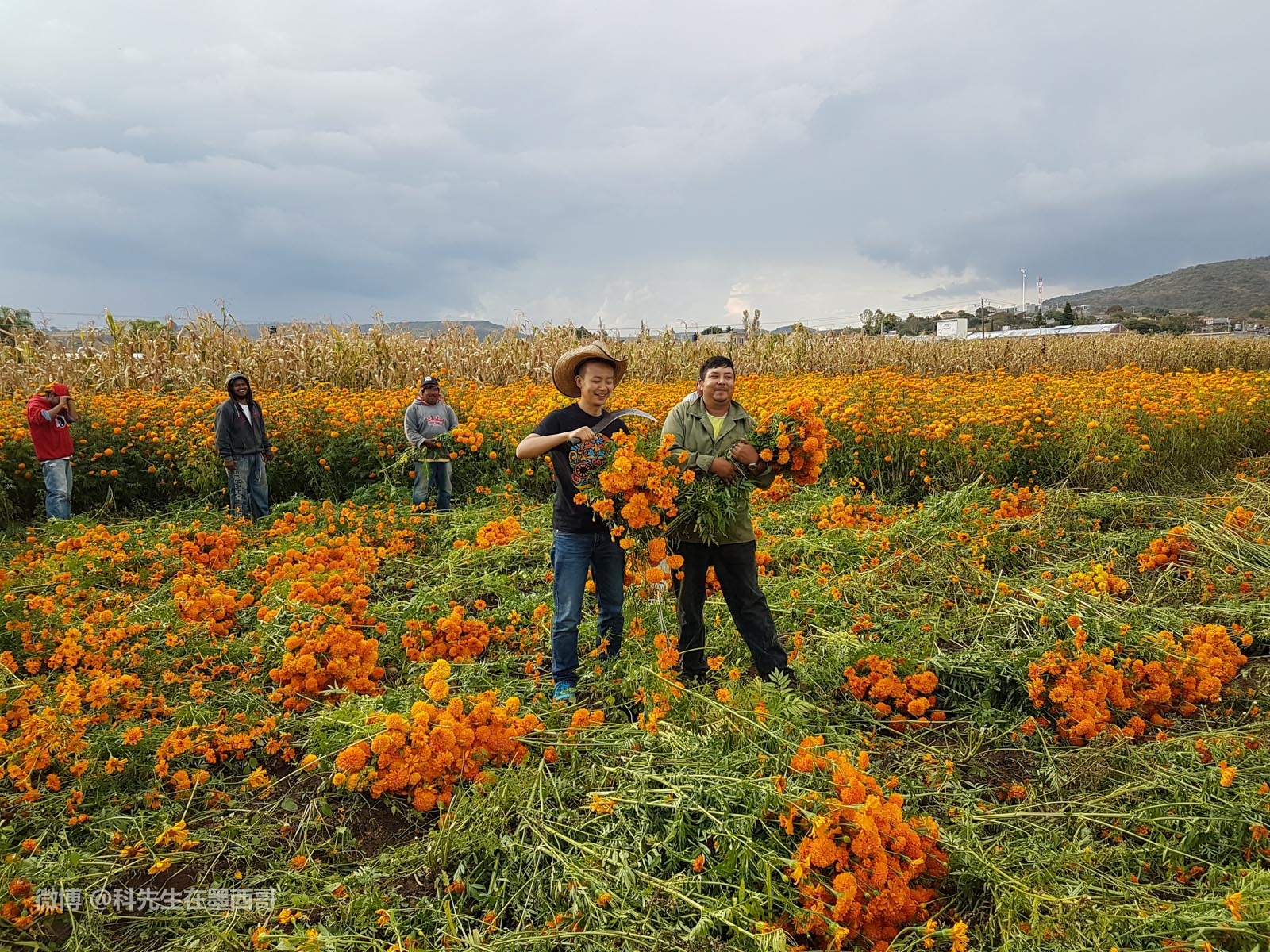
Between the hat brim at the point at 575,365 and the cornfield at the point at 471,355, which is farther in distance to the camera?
the cornfield at the point at 471,355

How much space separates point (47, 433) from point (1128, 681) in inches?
371

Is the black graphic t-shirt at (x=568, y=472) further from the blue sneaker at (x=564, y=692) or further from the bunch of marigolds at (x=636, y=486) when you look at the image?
the blue sneaker at (x=564, y=692)

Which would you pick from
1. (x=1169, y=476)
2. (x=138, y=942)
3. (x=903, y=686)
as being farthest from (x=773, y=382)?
(x=138, y=942)

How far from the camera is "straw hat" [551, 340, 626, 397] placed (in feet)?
12.1

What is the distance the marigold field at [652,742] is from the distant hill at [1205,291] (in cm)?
8528

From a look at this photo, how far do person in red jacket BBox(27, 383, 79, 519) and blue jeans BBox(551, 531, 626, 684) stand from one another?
6541 millimetres

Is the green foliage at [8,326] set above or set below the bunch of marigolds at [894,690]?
above

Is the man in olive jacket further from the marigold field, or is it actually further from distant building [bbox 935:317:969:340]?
distant building [bbox 935:317:969:340]

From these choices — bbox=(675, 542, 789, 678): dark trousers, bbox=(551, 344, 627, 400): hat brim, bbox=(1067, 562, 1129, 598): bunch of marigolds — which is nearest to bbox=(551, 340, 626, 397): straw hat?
bbox=(551, 344, 627, 400): hat brim

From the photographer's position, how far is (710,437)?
3.55m

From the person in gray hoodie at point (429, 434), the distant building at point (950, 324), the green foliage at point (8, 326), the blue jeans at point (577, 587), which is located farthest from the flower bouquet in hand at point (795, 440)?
the distant building at point (950, 324)

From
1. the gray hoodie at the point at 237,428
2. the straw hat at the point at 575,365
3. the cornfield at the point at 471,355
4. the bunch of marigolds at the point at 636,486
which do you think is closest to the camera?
the bunch of marigolds at the point at 636,486

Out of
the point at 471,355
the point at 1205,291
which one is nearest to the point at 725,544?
the point at 471,355

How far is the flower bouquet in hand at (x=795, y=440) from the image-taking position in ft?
10.7
